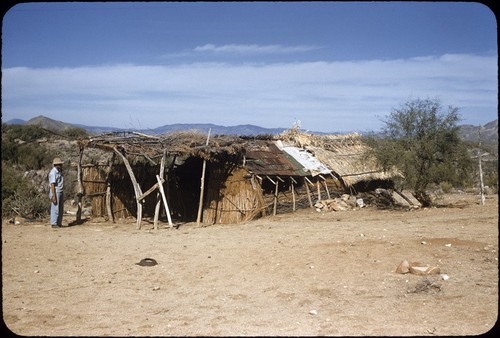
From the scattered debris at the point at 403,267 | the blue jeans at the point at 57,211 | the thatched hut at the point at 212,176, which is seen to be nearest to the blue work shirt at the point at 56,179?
the blue jeans at the point at 57,211

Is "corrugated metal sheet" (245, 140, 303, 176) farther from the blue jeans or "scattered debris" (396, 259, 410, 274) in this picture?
"scattered debris" (396, 259, 410, 274)

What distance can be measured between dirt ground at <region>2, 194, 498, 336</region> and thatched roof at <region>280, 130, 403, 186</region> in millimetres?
5457

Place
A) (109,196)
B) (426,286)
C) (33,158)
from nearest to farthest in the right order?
(426,286) < (109,196) < (33,158)

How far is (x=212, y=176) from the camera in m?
15.7

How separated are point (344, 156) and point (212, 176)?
634cm

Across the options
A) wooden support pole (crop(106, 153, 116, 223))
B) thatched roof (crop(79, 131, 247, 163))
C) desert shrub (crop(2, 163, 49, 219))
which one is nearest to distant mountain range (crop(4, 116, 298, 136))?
thatched roof (crop(79, 131, 247, 163))

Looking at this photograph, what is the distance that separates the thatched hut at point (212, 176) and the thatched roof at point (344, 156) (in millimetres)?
49

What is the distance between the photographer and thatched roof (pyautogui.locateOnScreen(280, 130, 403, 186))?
58.5ft

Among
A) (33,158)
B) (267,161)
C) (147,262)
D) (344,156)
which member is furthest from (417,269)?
(33,158)

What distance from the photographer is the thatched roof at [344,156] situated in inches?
702

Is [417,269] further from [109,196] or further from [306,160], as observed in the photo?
[109,196]

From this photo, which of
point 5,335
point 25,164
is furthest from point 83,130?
point 5,335

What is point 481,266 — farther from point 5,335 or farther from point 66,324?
point 5,335

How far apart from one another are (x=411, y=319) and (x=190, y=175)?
1328cm
